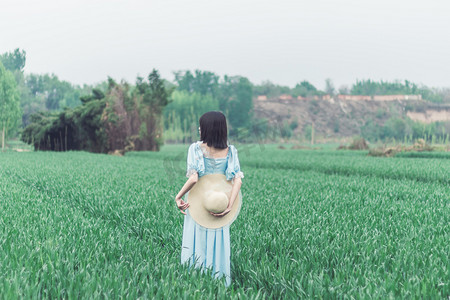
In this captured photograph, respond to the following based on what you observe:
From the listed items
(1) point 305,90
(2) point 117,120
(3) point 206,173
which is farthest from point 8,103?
(1) point 305,90

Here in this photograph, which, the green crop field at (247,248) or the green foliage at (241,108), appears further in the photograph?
the green foliage at (241,108)

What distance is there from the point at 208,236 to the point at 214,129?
817 millimetres

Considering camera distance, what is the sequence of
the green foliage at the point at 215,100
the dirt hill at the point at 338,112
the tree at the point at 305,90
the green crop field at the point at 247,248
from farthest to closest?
the tree at the point at 305,90
the dirt hill at the point at 338,112
the green foliage at the point at 215,100
the green crop field at the point at 247,248

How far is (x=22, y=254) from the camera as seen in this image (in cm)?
306

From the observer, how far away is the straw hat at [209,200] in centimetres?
292

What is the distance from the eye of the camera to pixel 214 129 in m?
2.96

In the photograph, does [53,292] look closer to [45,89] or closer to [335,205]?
[335,205]

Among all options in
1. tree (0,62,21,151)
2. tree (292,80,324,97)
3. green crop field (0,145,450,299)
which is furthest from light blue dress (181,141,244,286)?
tree (292,80,324,97)

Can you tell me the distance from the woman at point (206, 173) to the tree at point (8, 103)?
35897 mm

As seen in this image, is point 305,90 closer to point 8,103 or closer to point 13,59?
point 13,59

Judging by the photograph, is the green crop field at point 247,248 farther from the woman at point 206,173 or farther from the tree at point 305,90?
the tree at point 305,90

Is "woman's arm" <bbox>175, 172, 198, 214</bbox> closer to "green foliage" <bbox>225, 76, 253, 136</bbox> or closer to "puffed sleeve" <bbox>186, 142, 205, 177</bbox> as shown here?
"puffed sleeve" <bbox>186, 142, 205, 177</bbox>

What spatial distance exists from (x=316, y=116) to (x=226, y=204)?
9096 centimetres

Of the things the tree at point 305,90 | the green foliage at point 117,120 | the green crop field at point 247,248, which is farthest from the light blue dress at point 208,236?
the tree at point 305,90
